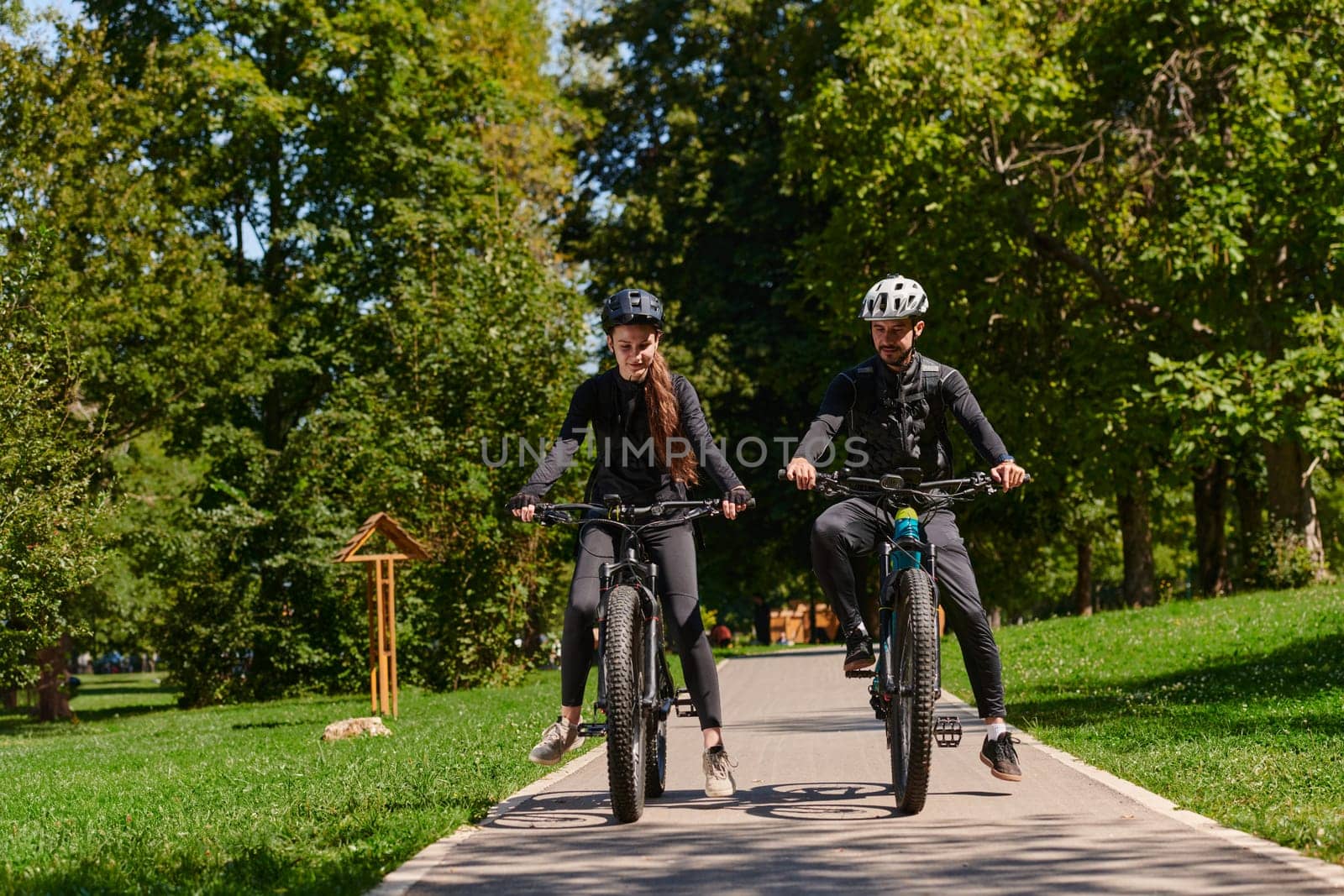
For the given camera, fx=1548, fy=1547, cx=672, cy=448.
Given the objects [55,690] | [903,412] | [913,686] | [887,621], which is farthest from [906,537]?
[55,690]

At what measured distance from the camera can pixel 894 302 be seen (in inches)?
272

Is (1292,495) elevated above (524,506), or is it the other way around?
(1292,495)

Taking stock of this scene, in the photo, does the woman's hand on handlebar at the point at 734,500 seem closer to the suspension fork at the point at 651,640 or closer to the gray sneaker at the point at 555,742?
the suspension fork at the point at 651,640

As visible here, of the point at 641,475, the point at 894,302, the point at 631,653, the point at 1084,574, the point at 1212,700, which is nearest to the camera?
the point at 631,653

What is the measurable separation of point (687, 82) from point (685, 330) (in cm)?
604

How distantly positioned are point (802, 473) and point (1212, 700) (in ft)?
22.1

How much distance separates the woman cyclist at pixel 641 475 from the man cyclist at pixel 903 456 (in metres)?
0.54

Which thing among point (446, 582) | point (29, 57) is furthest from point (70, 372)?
point (29, 57)

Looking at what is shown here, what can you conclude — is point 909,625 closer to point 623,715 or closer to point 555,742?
point 623,715

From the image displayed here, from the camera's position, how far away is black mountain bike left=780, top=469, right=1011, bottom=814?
6344mm

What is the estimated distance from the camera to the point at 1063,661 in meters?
18.0

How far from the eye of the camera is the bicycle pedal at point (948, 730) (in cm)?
654

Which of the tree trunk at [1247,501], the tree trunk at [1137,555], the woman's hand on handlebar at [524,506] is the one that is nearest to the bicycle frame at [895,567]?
the woman's hand on handlebar at [524,506]

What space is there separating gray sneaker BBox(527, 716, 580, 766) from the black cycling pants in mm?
1304
